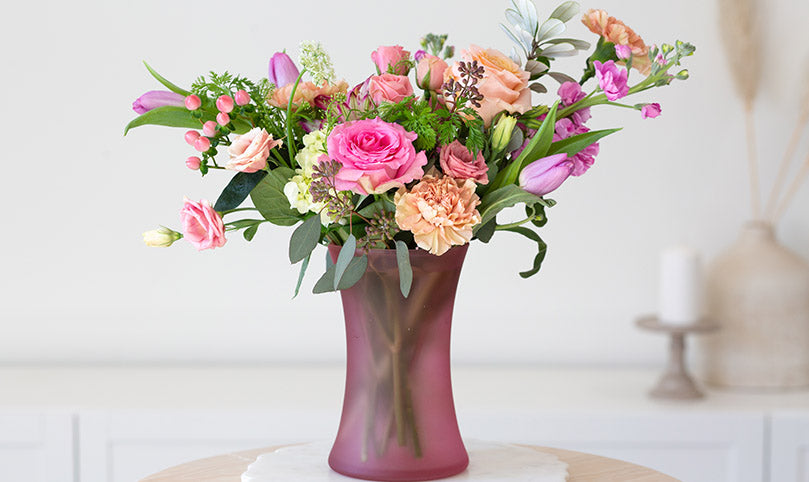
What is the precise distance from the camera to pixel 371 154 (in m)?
0.84

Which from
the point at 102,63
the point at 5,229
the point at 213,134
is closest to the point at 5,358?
the point at 5,229

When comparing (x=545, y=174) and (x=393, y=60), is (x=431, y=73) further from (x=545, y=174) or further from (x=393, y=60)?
(x=545, y=174)

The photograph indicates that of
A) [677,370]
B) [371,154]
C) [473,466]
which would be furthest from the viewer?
[677,370]

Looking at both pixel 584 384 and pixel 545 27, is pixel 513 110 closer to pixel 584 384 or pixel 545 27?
pixel 545 27

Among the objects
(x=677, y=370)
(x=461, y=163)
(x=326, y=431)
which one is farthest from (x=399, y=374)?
(x=677, y=370)

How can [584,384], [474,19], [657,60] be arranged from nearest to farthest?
[657,60], [584,384], [474,19]

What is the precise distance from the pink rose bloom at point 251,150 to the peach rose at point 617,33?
1.14 feet

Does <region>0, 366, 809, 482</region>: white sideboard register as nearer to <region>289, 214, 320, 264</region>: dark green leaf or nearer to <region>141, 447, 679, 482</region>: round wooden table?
<region>141, 447, 679, 482</region>: round wooden table

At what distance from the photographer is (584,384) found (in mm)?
1953

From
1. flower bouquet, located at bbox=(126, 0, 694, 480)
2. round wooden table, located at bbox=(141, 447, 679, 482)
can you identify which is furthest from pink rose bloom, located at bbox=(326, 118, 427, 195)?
round wooden table, located at bbox=(141, 447, 679, 482)

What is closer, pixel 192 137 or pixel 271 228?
pixel 192 137

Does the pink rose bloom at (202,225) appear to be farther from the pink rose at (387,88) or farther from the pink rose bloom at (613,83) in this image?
the pink rose bloom at (613,83)

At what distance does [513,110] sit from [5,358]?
167cm

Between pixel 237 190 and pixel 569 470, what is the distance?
52 cm
